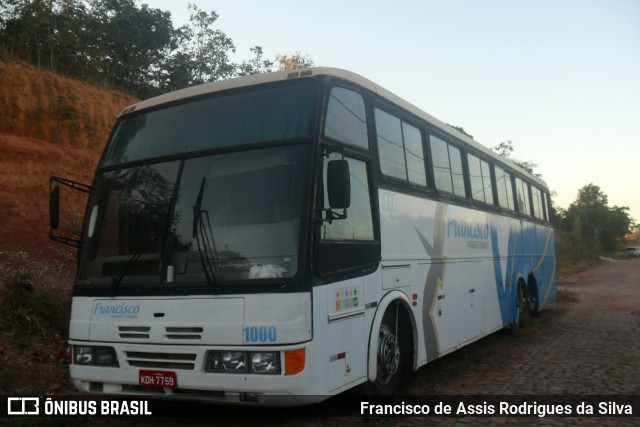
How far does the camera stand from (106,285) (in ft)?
17.6

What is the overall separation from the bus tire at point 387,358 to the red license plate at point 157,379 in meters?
2.04

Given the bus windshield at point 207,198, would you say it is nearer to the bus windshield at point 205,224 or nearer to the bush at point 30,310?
the bus windshield at point 205,224

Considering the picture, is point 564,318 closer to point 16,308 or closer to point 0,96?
point 16,308

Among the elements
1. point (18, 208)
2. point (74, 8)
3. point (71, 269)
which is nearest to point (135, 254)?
point (71, 269)

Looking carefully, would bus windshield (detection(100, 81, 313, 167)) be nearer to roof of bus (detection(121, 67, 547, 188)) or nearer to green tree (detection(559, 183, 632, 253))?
roof of bus (detection(121, 67, 547, 188))

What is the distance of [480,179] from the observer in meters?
10.3

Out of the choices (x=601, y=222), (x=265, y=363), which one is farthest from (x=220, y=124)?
(x=601, y=222)

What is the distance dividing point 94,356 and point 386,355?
2.95 m

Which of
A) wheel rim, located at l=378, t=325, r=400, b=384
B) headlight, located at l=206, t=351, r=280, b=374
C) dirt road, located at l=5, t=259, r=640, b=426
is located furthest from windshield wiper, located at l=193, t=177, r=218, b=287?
wheel rim, located at l=378, t=325, r=400, b=384

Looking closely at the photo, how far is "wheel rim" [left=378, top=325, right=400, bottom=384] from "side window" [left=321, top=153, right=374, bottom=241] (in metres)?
1.12

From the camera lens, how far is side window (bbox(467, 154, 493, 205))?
980cm

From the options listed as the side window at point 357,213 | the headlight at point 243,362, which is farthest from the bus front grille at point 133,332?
the side window at point 357,213

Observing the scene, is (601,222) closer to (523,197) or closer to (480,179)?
(523,197)

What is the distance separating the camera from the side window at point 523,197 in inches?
521
